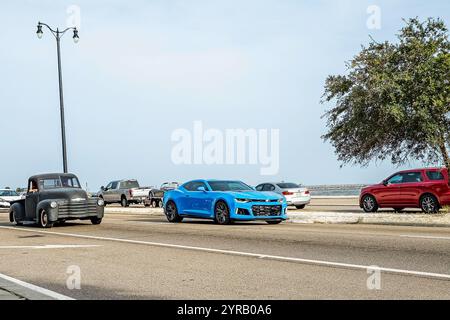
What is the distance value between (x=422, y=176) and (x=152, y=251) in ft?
48.0

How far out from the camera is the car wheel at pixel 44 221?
63.5ft

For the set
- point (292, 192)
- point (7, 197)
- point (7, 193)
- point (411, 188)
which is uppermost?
point (411, 188)

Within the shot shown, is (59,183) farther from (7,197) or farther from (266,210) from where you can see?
(7,197)

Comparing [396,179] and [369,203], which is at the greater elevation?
[396,179]

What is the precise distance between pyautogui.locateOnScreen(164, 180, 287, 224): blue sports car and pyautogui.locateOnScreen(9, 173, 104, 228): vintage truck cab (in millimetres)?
2568

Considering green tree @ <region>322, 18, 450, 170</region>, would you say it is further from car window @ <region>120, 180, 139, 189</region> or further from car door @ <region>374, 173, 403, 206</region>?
car window @ <region>120, 180, 139, 189</region>

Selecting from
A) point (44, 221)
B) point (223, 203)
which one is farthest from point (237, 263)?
point (44, 221)

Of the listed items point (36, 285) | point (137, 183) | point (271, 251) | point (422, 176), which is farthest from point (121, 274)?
point (137, 183)

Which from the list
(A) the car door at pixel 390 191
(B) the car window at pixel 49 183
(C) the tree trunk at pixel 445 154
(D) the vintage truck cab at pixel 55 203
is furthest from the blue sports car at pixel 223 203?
(C) the tree trunk at pixel 445 154

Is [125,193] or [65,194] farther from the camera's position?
[125,193]

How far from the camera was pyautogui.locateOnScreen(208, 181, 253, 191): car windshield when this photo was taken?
64.9ft

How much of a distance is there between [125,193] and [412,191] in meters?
24.6

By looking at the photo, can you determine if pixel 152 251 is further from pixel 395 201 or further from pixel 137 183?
pixel 137 183

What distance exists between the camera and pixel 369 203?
25.8m
